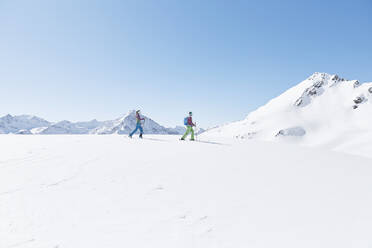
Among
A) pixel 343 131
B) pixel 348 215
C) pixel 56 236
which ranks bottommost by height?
pixel 56 236

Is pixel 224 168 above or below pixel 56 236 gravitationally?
above

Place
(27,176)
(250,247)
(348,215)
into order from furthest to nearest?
(27,176) < (348,215) < (250,247)

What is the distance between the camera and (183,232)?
3.32 meters

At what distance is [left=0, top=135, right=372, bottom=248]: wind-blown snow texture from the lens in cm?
317

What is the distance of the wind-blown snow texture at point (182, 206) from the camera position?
3.17 meters

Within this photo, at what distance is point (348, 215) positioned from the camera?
3908 mm

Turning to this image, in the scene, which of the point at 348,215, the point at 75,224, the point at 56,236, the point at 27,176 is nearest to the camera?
the point at 56,236

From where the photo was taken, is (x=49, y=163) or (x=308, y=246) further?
(x=49, y=163)

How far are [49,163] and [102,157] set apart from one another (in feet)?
6.15

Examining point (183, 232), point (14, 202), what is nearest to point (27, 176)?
point (14, 202)

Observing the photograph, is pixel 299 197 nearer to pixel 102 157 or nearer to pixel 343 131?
pixel 102 157

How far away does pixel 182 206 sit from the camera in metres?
4.24

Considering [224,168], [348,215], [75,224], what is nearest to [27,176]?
[75,224]

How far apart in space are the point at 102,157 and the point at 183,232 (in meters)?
6.46
